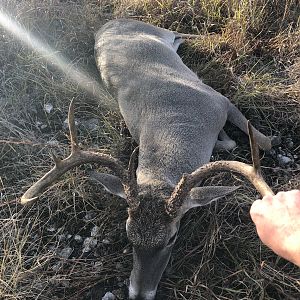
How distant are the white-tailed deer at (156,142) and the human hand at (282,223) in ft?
1.95

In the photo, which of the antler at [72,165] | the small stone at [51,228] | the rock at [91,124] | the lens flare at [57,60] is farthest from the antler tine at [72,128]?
the lens flare at [57,60]

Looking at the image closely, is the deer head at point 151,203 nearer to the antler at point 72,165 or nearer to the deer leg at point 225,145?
the antler at point 72,165

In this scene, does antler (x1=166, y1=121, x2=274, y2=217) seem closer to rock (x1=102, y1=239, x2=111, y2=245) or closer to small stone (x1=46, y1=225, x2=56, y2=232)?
rock (x1=102, y1=239, x2=111, y2=245)

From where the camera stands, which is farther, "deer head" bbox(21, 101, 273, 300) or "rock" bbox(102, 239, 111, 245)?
"rock" bbox(102, 239, 111, 245)

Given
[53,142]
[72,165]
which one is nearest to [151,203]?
[72,165]

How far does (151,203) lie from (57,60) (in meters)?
2.95

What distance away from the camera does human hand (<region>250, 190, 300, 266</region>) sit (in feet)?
9.04

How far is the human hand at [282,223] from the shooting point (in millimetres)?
2756

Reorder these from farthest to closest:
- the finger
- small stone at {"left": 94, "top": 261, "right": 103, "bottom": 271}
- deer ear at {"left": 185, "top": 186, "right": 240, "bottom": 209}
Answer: small stone at {"left": 94, "top": 261, "right": 103, "bottom": 271}, deer ear at {"left": 185, "top": 186, "right": 240, "bottom": 209}, the finger

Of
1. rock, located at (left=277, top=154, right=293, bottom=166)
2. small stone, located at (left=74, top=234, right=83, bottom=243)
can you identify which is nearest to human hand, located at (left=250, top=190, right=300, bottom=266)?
small stone, located at (left=74, top=234, right=83, bottom=243)

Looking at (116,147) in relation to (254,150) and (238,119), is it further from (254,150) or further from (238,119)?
(254,150)

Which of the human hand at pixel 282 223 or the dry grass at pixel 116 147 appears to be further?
the dry grass at pixel 116 147

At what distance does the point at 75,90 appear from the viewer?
5.79 m

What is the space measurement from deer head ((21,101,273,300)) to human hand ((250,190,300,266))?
27.3 inches
